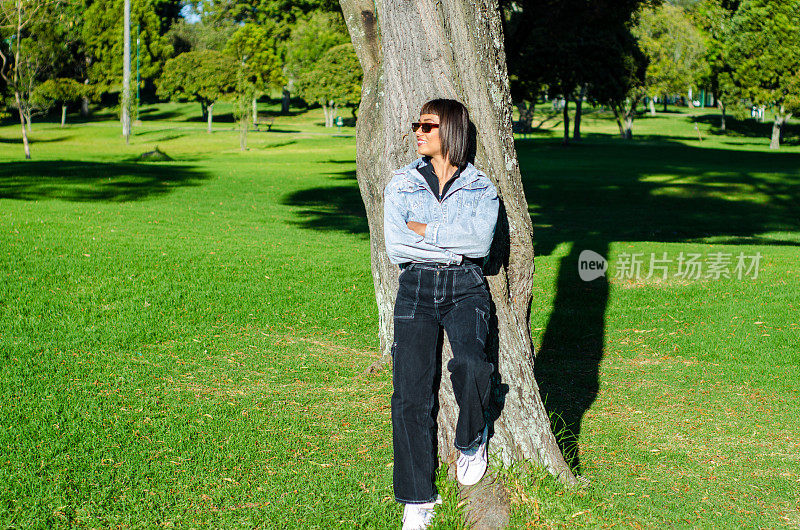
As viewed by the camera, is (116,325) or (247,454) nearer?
(247,454)

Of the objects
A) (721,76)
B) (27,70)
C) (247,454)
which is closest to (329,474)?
(247,454)

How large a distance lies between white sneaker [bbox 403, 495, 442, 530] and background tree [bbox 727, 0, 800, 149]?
51613 mm

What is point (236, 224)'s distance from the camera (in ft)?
50.6

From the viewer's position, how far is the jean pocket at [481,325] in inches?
155

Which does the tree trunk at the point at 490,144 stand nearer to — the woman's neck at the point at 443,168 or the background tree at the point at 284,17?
the woman's neck at the point at 443,168

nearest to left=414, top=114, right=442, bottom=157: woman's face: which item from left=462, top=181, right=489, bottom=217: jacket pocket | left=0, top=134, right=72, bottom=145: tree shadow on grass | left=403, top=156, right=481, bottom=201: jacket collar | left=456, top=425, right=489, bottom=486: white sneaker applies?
left=403, top=156, right=481, bottom=201: jacket collar

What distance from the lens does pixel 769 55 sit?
49906 mm

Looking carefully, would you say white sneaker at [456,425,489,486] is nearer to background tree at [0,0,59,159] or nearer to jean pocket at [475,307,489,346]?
jean pocket at [475,307,489,346]

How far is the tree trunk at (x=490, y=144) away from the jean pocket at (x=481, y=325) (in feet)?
1.21

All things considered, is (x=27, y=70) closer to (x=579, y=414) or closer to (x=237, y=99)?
(x=237, y=99)

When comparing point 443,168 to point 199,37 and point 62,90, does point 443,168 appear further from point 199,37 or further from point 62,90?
point 199,37

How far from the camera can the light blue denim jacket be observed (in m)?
3.92

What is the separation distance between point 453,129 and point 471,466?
177cm

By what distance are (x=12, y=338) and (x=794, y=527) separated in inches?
257
